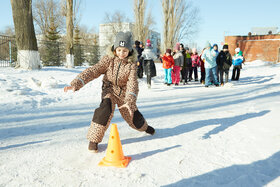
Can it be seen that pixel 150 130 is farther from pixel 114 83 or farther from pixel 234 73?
pixel 234 73

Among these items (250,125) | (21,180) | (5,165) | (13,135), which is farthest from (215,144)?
(13,135)

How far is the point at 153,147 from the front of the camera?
282cm

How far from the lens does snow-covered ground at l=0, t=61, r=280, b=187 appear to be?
2057 millimetres

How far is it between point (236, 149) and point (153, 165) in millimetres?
1204

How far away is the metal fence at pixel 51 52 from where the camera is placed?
14.5 m

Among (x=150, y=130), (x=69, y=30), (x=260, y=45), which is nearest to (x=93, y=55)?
(x=69, y=30)

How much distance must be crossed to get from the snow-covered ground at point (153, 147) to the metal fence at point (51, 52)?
1122 centimetres

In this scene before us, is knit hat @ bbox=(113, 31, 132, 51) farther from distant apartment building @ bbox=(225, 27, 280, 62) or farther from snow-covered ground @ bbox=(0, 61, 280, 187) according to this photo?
distant apartment building @ bbox=(225, 27, 280, 62)

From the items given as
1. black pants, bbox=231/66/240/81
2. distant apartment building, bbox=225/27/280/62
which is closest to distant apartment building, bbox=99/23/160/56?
distant apartment building, bbox=225/27/280/62

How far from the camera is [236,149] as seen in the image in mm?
2762

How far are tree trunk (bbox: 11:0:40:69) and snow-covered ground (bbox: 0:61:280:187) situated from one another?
3.70 metres

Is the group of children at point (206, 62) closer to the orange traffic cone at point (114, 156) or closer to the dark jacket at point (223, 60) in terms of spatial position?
the dark jacket at point (223, 60)

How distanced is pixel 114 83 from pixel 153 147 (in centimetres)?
101

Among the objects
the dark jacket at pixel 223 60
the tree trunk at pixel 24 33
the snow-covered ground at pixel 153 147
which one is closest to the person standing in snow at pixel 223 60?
the dark jacket at pixel 223 60
